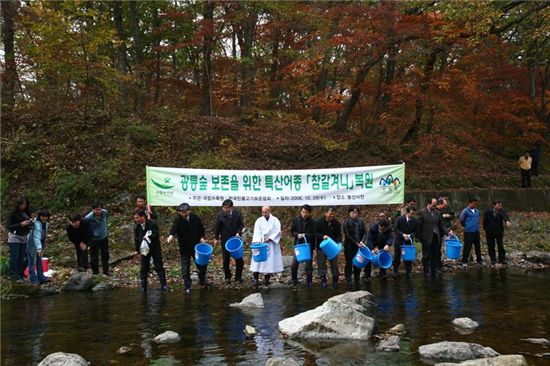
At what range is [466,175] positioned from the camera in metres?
22.1

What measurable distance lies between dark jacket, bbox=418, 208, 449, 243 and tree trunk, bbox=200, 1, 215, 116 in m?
13.0

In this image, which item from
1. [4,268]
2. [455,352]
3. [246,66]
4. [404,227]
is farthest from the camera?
[246,66]

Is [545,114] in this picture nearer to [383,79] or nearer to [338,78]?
[383,79]

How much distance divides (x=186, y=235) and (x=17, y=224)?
12.1 ft

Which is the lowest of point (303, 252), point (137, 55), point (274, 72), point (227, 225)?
point (303, 252)

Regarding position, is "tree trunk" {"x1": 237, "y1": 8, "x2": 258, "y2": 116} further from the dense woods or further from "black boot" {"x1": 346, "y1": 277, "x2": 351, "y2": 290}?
"black boot" {"x1": 346, "y1": 277, "x2": 351, "y2": 290}

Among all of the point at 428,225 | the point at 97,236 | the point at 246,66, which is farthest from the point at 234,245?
the point at 246,66

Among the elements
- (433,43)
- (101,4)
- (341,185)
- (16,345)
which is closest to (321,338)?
(16,345)

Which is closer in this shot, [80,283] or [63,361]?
[63,361]

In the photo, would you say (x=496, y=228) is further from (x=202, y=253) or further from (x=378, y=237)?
(x=202, y=253)

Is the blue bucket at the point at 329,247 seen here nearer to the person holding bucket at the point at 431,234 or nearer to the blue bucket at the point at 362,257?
the blue bucket at the point at 362,257

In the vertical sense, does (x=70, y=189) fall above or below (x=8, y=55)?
below

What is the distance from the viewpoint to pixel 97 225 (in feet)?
39.5

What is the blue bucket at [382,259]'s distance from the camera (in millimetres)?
11450
